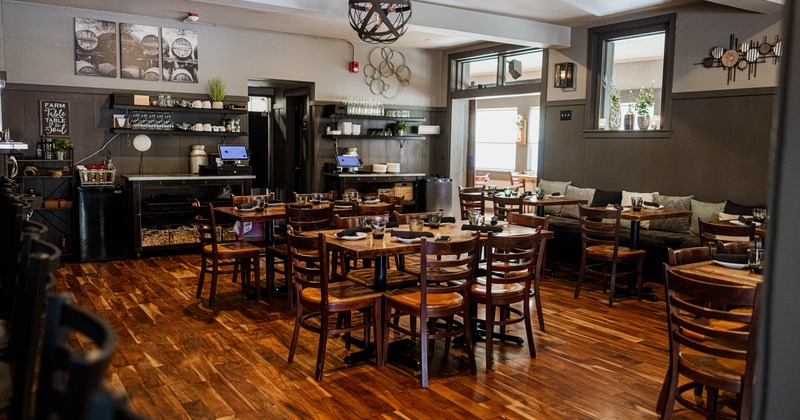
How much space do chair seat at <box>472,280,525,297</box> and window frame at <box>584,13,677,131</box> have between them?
4.60 metres

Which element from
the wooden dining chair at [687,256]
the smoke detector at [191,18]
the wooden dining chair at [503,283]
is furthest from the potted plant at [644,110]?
the smoke detector at [191,18]

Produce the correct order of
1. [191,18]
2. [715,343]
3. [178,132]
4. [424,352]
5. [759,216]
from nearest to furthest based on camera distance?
[715,343], [424,352], [759,216], [191,18], [178,132]

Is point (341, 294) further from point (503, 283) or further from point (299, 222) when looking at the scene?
point (299, 222)

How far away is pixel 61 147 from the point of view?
25.7 ft

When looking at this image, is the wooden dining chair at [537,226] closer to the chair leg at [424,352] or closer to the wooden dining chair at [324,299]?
the chair leg at [424,352]

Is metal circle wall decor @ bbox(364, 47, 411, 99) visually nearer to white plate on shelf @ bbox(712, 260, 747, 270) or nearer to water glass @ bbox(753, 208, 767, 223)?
water glass @ bbox(753, 208, 767, 223)

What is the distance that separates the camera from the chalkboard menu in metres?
7.95

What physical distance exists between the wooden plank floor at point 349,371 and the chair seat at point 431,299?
491mm

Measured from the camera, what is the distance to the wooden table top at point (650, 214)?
6.29 m

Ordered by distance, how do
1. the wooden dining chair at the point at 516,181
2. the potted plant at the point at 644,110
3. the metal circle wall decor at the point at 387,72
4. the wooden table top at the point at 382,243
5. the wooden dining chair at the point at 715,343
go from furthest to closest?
the wooden dining chair at the point at 516,181 → the metal circle wall decor at the point at 387,72 → the potted plant at the point at 644,110 → the wooden table top at the point at 382,243 → the wooden dining chair at the point at 715,343

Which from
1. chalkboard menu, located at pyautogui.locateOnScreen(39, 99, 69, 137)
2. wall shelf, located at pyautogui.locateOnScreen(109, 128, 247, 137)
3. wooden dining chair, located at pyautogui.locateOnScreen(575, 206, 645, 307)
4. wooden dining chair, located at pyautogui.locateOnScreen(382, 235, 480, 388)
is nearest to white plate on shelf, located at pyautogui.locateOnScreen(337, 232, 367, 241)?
wooden dining chair, located at pyautogui.locateOnScreen(382, 235, 480, 388)

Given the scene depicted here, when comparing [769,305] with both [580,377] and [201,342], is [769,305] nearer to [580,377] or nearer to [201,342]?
[580,377]

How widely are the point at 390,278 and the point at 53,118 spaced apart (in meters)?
5.81

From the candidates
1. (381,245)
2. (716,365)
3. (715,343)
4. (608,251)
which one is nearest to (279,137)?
(608,251)
